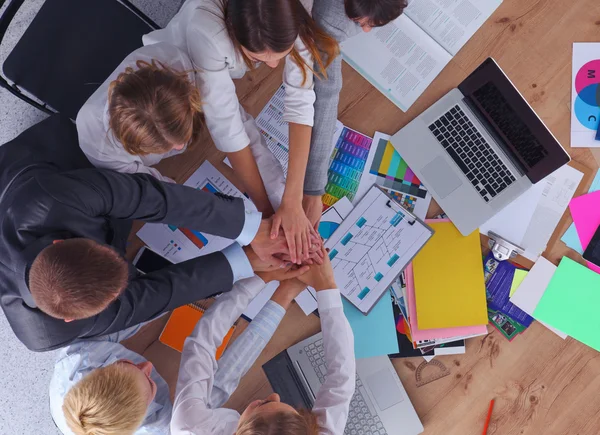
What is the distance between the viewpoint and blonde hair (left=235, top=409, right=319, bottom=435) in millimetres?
1077

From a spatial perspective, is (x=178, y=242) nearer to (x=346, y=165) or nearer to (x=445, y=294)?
(x=346, y=165)

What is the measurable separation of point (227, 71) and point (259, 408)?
0.83 meters

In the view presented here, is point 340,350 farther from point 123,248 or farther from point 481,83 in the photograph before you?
point 481,83

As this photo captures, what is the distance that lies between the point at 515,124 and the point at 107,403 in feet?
4.12

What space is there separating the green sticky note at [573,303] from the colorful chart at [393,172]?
463 mm

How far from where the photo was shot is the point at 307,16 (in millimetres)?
1129

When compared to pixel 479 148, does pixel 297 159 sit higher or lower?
lower

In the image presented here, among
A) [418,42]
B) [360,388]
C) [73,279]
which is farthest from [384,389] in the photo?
[418,42]

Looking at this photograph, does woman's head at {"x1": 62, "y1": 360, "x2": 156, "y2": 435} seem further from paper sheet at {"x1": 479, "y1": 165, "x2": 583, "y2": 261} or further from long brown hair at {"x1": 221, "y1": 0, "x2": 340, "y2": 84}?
paper sheet at {"x1": 479, "y1": 165, "x2": 583, "y2": 261}

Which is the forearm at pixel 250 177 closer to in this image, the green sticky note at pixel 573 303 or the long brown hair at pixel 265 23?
the long brown hair at pixel 265 23

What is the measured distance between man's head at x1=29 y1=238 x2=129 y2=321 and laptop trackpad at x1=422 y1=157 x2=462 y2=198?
87 cm

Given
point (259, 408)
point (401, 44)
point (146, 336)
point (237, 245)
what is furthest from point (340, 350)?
point (401, 44)

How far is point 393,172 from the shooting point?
1.42 metres

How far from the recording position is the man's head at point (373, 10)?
111cm
